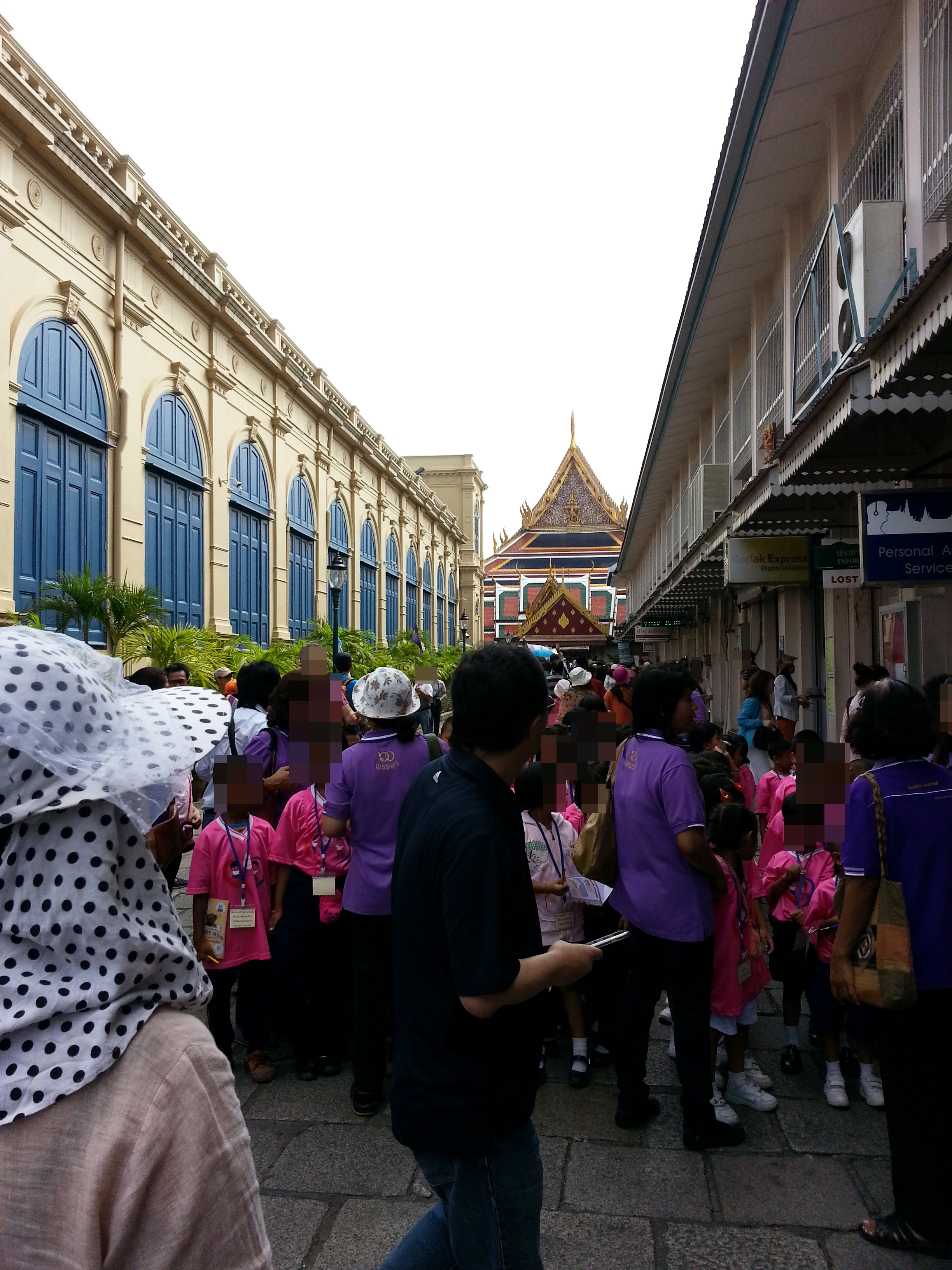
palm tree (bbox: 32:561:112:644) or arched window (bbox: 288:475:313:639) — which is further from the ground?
arched window (bbox: 288:475:313:639)

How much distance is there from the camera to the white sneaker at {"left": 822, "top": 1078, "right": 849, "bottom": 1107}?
3.91 m

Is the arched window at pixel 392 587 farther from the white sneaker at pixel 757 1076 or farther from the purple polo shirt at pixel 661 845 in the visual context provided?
the purple polo shirt at pixel 661 845

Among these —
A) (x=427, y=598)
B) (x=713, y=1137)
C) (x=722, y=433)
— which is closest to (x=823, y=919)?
(x=713, y=1137)

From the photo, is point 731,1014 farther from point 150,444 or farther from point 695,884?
point 150,444

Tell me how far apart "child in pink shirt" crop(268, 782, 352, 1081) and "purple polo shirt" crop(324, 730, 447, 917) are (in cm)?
27

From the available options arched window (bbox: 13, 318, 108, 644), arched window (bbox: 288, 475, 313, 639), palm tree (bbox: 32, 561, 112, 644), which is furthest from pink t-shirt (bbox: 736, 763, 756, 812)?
arched window (bbox: 288, 475, 313, 639)

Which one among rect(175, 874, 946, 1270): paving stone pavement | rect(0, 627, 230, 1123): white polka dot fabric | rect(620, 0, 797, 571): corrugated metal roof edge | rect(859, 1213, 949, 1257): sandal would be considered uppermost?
rect(620, 0, 797, 571): corrugated metal roof edge

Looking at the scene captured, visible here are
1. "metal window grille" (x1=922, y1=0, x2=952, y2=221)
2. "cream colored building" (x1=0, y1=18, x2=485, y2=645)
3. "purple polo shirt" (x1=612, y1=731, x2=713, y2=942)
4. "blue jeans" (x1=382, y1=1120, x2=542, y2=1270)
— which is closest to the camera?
"blue jeans" (x1=382, y1=1120, x2=542, y2=1270)

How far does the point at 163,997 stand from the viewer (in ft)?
4.24

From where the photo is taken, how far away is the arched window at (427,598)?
4784cm

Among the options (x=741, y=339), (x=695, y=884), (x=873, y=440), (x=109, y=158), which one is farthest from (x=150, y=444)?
(x=695, y=884)

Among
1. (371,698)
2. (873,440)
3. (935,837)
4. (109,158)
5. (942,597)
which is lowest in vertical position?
(935,837)

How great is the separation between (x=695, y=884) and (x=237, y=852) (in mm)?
2147

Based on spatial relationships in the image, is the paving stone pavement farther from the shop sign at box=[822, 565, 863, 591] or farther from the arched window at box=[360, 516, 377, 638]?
the arched window at box=[360, 516, 377, 638]
